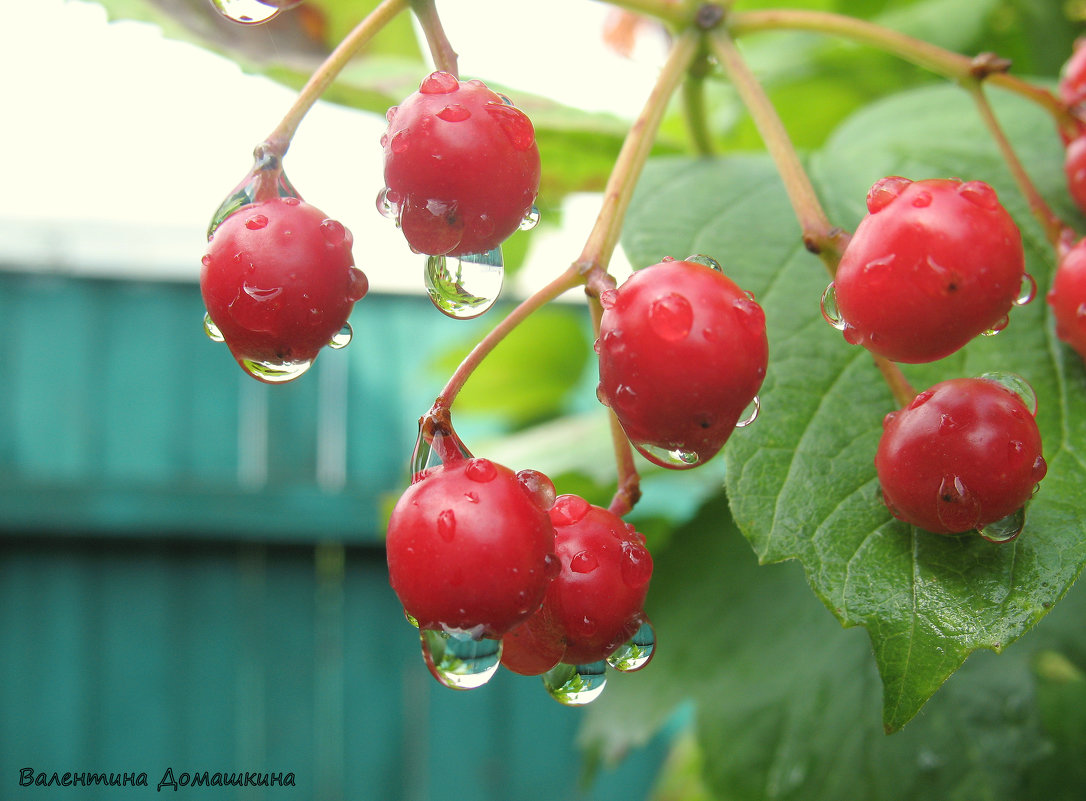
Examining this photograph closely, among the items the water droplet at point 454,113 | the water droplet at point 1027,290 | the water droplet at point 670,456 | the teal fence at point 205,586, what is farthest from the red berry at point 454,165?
the teal fence at point 205,586

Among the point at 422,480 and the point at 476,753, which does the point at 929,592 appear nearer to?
the point at 422,480

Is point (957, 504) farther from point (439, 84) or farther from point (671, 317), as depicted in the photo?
point (439, 84)

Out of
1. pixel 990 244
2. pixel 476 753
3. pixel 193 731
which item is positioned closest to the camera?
pixel 990 244

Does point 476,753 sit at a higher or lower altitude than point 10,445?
lower

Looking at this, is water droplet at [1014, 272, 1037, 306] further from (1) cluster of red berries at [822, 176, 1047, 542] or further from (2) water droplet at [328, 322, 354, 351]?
(2) water droplet at [328, 322, 354, 351]

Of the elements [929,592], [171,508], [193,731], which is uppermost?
[929,592]

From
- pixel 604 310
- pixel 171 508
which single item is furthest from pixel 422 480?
pixel 171 508

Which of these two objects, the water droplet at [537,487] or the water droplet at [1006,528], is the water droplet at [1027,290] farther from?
the water droplet at [537,487]
